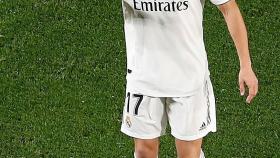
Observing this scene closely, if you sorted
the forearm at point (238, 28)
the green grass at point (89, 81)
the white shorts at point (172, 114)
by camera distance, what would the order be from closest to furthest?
the forearm at point (238, 28) → the white shorts at point (172, 114) → the green grass at point (89, 81)

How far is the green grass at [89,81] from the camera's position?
19.1 ft

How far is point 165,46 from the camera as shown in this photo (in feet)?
14.3

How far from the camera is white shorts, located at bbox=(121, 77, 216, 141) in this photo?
452 centimetres

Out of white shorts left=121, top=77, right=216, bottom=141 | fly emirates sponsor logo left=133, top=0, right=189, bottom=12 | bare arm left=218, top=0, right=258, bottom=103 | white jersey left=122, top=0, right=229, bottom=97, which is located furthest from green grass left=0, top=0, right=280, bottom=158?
fly emirates sponsor logo left=133, top=0, right=189, bottom=12

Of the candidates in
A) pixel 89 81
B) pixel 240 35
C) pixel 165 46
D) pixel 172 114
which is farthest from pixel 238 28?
pixel 89 81

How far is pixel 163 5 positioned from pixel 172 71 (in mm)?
405

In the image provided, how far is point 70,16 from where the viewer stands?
23.8 ft

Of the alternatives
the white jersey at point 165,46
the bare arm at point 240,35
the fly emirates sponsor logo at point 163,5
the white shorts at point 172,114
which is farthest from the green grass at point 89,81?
the fly emirates sponsor logo at point 163,5

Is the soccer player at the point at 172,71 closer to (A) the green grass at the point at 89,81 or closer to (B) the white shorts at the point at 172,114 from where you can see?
(B) the white shorts at the point at 172,114

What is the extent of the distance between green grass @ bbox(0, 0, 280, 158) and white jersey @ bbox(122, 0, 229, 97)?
130 cm

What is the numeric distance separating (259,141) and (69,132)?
4.74ft

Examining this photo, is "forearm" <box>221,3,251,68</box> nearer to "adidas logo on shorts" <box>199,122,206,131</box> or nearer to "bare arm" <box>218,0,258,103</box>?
"bare arm" <box>218,0,258,103</box>

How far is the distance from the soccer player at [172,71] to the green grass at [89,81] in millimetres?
1091

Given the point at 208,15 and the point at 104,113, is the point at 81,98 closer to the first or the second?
the point at 104,113
